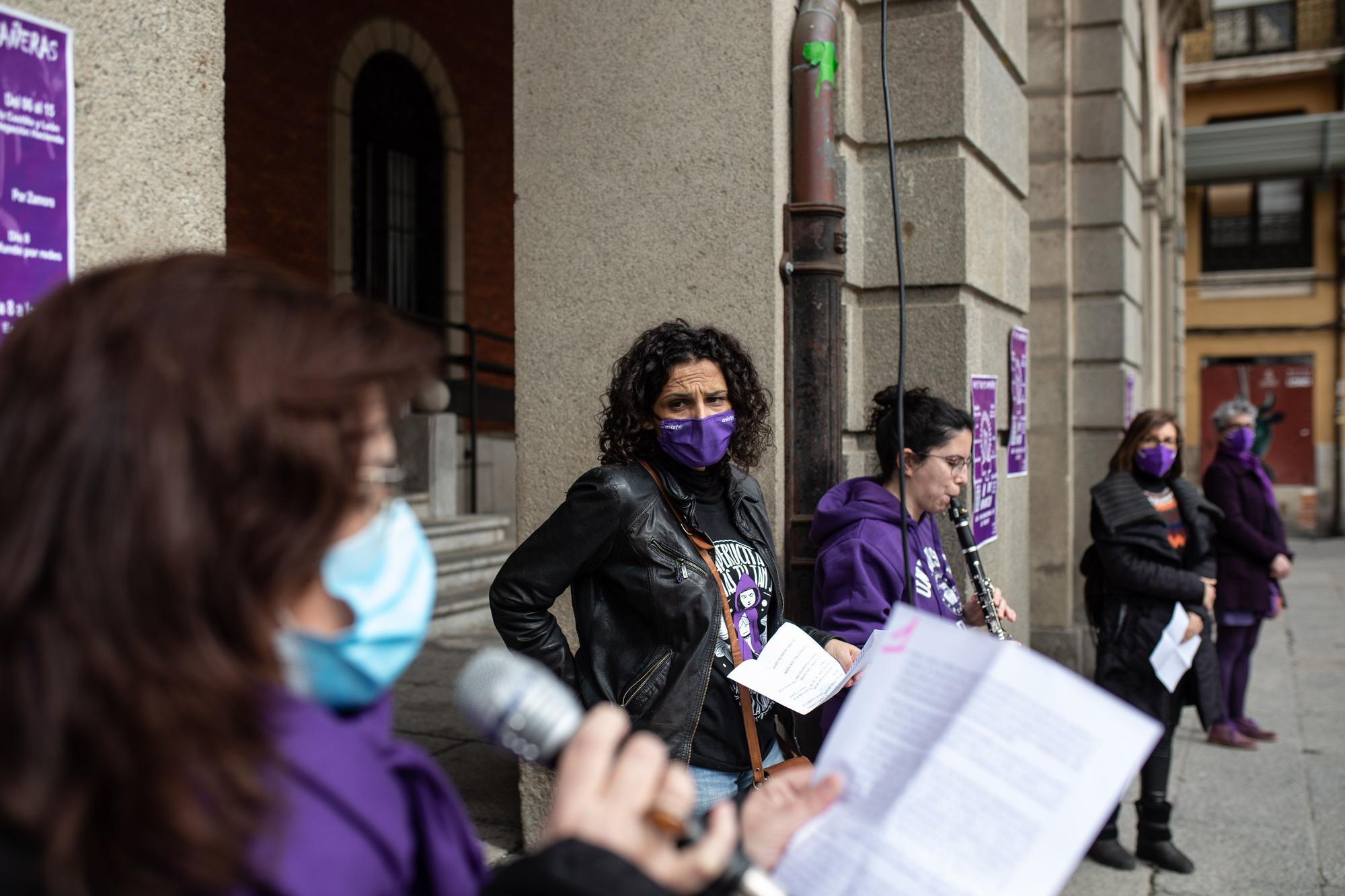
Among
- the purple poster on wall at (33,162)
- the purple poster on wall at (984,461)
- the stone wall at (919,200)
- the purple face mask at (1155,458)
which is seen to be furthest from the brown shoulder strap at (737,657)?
the purple face mask at (1155,458)

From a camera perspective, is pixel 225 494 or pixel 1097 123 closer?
pixel 225 494

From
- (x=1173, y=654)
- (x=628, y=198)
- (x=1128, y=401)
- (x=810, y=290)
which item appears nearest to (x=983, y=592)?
(x=810, y=290)

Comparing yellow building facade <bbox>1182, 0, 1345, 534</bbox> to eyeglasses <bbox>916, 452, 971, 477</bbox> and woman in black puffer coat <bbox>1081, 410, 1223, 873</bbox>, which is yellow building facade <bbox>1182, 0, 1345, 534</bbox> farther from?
eyeglasses <bbox>916, 452, 971, 477</bbox>

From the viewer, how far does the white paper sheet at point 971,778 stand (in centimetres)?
129

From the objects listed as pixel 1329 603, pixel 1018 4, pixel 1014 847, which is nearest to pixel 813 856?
pixel 1014 847

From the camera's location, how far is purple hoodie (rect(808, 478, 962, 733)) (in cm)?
312

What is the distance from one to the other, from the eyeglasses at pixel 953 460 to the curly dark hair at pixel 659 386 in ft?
2.17

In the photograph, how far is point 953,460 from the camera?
341 cm

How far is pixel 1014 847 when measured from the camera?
4.25ft

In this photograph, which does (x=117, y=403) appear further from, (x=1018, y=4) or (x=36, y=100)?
(x=1018, y=4)

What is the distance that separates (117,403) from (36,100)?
1218mm

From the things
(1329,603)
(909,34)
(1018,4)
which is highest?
(1018,4)

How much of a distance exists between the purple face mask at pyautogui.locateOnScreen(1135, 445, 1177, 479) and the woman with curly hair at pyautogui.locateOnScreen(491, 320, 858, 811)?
8.42ft

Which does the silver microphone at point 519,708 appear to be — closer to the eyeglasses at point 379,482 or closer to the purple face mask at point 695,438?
the eyeglasses at point 379,482
